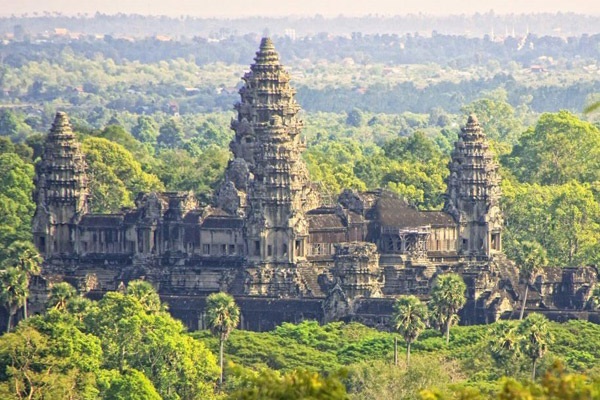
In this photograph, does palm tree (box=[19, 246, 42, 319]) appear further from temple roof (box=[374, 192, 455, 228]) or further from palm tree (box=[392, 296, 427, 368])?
palm tree (box=[392, 296, 427, 368])

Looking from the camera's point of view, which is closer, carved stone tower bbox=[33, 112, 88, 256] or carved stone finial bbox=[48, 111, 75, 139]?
carved stone tower bbox=[33, 112, 88, 256]

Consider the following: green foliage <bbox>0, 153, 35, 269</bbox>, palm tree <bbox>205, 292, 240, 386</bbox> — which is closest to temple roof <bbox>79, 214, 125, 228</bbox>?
green foliage <bbox>0, 153, 35, 269</bbox>

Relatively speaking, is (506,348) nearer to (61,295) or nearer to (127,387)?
(127,387)

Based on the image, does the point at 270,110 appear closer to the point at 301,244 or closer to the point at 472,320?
the point at 301,244

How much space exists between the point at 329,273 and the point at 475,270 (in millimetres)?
7521

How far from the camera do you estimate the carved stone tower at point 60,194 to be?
13012 centimetres

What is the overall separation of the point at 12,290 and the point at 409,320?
684 inches

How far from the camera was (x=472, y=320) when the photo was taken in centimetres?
11838

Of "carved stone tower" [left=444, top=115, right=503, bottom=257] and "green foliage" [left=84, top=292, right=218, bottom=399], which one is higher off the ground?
"carved stone tower" [left=444, top=115, right=503, bottom=257]

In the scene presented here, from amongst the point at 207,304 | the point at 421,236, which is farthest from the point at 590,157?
the point at 207,304

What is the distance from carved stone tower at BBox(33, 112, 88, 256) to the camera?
427 ft

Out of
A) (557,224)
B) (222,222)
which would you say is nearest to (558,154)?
(557,224)

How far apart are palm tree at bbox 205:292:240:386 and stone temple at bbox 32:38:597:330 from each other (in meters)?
9.65

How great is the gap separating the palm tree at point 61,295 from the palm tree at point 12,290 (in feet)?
6.75
